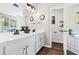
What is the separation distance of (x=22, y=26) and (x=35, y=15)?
336mm

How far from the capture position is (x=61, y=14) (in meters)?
1.58

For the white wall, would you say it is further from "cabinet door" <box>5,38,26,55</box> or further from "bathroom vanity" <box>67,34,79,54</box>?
"cabinet door" <box>5,38,26,55</box>

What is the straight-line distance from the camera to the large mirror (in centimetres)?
125

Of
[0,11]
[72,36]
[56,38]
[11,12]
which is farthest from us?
[56,38]

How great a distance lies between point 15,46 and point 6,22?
0.35m

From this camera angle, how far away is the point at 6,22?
128cm

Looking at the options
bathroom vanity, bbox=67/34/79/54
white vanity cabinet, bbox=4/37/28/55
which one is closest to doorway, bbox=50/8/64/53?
bathroom vanity, bbox=67/34/79/54

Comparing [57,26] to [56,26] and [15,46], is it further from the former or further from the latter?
[15,46]

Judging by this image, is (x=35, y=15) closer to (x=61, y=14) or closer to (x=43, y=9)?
(x=43, y=9)

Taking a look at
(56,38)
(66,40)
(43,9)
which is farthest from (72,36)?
(43,9)

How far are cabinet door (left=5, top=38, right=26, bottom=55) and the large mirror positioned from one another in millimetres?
247

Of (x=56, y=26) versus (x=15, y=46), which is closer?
(x=15, y=46)

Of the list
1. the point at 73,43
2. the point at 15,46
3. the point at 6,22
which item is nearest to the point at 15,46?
the point at 15,46

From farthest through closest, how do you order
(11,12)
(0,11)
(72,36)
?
(72,36), (11,12), (0,11)
